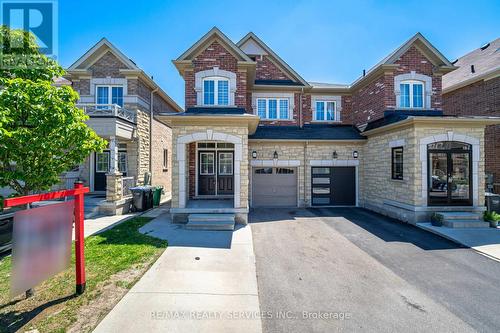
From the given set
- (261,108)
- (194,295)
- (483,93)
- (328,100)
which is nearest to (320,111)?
(328,100)

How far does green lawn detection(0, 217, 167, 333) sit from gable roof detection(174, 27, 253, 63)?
331 inches

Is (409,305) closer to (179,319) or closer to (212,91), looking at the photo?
(179,319)

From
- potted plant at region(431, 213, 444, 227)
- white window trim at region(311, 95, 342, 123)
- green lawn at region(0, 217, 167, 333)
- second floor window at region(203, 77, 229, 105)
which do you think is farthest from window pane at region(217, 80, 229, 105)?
potted plant at region(431, 213, 444, 227)

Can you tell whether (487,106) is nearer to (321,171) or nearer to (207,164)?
(321,171)

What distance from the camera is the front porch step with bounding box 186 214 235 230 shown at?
7965 mm

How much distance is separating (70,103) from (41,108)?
57cm

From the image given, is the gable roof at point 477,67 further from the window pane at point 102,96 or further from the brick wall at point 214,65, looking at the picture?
the window pane at point 102,96

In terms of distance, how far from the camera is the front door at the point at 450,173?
29.8 ft

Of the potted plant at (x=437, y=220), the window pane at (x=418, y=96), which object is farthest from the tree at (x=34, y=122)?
the window pane at (x=418, y=96)

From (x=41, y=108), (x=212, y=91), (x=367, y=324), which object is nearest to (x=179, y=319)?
(x=367, y=324)

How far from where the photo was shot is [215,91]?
10727 millimetres

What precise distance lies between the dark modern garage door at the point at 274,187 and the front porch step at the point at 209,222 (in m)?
4.27

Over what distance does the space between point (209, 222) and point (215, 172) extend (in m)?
4.08

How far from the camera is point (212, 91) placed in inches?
423
